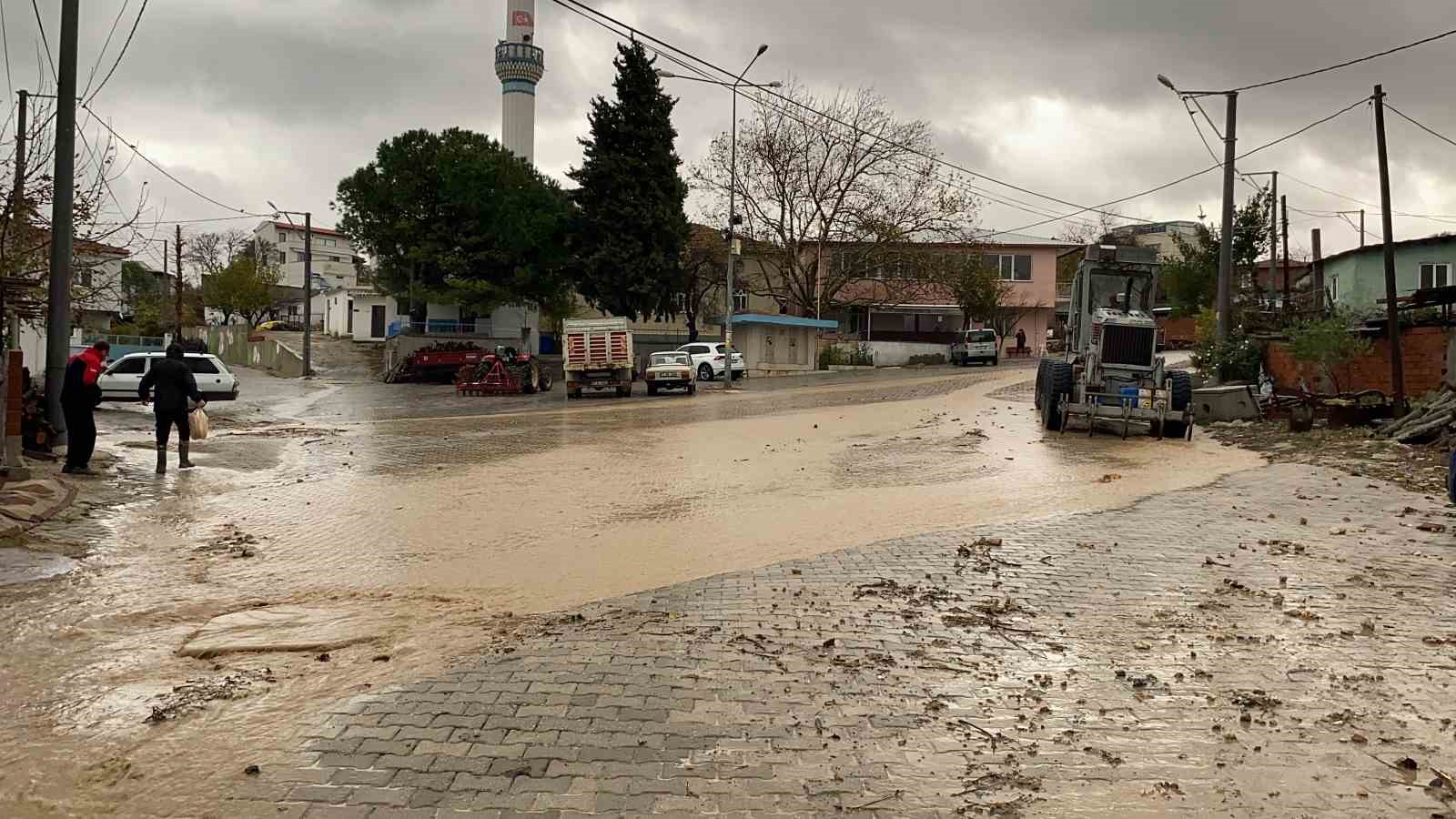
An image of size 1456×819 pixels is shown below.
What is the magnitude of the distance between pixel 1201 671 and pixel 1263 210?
41518 mm

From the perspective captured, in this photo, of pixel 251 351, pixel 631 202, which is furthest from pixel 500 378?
pixel 251 351

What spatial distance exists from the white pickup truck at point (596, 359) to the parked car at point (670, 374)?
4.90ft

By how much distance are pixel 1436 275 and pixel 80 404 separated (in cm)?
3960

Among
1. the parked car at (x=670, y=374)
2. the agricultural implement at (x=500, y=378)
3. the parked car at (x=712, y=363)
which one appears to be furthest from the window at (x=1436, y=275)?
the agricultural implement at (x=500, y=378)

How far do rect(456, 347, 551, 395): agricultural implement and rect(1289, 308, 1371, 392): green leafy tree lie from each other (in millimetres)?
23611

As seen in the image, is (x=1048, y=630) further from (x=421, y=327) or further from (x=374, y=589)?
(x=421, y=327)

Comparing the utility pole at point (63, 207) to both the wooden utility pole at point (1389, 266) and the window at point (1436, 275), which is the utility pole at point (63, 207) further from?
the window at point (1436, 275)

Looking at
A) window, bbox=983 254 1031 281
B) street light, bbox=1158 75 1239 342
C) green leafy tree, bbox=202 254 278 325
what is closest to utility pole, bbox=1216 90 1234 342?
street light, bbox=1158 75 1239 342

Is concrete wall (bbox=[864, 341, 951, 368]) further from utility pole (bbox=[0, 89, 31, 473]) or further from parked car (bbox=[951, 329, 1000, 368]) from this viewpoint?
utility pole (bbox=[0, 89, 31, 473])

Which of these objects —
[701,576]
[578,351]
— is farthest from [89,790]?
[578,351]

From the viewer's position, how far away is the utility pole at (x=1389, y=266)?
19.2 meters

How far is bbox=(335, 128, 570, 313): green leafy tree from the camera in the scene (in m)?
46.8

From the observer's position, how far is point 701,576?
8.21 m

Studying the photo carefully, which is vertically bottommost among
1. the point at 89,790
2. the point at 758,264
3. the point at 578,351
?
the point at 89,790
